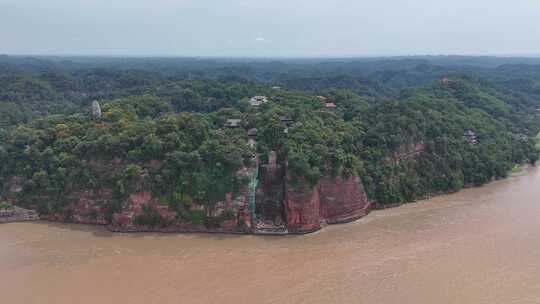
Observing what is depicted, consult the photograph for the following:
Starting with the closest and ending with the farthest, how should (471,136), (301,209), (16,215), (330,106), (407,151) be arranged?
(301,209), (16,215), (407,151), (471,136), (330,106)

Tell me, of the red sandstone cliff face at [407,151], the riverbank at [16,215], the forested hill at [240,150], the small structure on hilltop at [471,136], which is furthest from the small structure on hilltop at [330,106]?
the riverbank at [16,215]

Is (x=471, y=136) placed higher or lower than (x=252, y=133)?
lower

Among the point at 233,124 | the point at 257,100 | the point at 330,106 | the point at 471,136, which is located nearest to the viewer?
the point at 233,124

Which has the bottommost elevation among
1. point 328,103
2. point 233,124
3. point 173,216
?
point 173,216

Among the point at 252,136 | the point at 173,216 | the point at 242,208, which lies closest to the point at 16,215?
the point at 173,216

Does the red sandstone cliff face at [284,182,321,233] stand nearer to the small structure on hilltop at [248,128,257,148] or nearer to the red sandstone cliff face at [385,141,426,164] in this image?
the small structure on hilltop at [248,128,257,148]

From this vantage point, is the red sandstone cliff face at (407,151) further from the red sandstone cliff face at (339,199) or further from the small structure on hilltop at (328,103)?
the small structure on hilltop at (328,103)

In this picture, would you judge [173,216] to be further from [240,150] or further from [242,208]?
[240,150]
